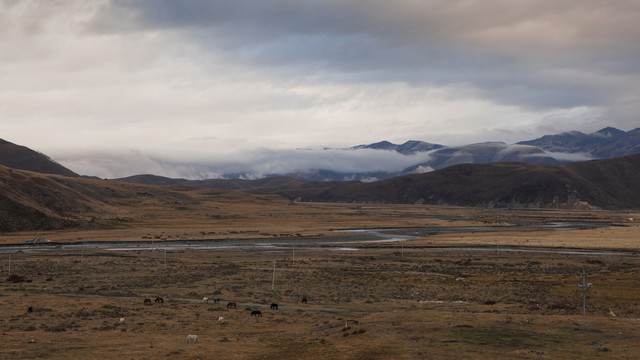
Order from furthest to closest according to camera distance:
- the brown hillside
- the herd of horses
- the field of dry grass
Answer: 1. the brown hillside
2. the herd of horses
3. the field of dry grass

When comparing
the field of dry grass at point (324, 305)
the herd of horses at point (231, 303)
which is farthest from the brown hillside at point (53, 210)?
the herd of horses at point (231, 303)

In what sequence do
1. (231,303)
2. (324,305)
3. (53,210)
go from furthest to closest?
(53,210)
(324,305)
(231,303)

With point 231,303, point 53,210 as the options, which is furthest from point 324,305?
point 53,210

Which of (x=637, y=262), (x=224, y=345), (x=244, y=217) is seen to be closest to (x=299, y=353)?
(x=224, y=345)

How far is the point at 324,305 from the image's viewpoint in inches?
1394

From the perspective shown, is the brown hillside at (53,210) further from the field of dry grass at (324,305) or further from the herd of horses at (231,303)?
the herd of horses at (231,303)

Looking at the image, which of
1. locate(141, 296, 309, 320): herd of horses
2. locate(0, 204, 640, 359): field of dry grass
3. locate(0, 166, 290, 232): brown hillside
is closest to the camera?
locate(0, 204, 640, 359): field of dry grass

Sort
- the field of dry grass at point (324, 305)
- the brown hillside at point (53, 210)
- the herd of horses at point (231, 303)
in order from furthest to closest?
the brown hillside at point (53, 210), the herd of horses at point (231, 303), the field of dry grass at point (324, 305)

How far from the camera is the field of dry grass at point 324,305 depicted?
22000mm

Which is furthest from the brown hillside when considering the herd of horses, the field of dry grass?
the herd of horses

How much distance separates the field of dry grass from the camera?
22000 mm

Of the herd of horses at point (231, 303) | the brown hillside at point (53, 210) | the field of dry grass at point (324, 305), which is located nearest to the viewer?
the field of dry grass at point (324, 305)

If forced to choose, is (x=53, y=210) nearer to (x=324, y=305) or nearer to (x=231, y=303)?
(x=231, y=303)

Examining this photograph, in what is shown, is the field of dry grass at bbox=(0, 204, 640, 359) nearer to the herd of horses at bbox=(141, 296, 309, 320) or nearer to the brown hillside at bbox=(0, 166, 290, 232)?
the herd of horses at bbox=(141, 296, 309, 320)
